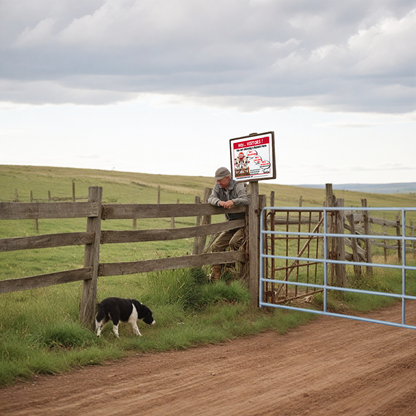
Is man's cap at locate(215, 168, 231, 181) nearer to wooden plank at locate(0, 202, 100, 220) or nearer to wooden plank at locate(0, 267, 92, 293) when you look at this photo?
wooden plank at locate(0, 202, 100, 220)

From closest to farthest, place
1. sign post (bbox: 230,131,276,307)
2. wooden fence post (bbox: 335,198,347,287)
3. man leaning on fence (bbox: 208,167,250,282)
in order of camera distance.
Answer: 1. sign post (bbox: 230,131,276,307)
2. man leaning on fence (bbox: 208,167,250,282)
3. wooden fence post (bbox: 335,198,347,287)

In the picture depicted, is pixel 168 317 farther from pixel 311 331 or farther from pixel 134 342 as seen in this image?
pixel 311 331

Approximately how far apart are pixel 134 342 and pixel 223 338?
1275 millimetres

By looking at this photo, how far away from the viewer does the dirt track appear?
4246 millimetres

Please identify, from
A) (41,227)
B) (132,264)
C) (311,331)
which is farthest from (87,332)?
(41,227)

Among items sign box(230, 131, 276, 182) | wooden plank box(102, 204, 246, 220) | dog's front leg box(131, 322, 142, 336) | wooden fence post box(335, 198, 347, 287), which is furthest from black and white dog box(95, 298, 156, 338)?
wooden fence post box(335, 198, 347, 287)

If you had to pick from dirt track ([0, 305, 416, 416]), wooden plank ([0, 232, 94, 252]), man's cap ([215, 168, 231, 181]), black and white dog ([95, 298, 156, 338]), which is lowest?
dirt track ([0, 305, 416, 416])

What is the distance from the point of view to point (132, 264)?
269 inches

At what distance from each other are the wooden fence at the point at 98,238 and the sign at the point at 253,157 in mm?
270

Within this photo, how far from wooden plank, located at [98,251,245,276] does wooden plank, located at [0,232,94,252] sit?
48 centimetres

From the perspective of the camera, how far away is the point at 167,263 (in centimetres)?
724

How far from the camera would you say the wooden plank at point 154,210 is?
6617 mm

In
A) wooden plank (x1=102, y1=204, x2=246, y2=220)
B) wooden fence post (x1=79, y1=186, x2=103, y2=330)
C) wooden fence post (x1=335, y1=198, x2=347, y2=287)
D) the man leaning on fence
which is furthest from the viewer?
wooden fence post (x1=335, y1=198, x2=347, y2=287)

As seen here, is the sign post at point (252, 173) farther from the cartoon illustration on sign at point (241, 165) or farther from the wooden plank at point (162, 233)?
the wooden plank at point (162, 233)
